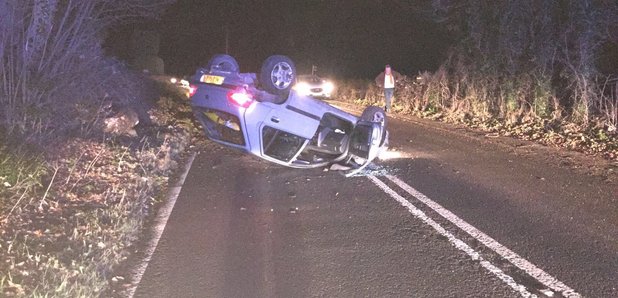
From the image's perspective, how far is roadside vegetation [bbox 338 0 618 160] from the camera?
1230cm

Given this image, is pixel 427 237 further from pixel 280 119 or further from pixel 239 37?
pixel 239 37

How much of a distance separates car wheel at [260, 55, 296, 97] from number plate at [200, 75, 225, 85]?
0.56m

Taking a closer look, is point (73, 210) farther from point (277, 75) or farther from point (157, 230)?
point (277, 75)

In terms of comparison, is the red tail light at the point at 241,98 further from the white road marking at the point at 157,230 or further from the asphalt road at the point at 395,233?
the white road marking at the point at 157,230

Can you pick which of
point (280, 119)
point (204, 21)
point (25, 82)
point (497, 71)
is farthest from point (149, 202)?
point (204, 21)

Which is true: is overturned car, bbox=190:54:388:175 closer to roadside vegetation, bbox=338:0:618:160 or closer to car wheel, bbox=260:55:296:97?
car wheel, bbox=260:55:296:97

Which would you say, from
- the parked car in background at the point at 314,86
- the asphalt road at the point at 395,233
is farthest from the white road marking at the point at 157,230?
the parked car in background at the point at 314,86

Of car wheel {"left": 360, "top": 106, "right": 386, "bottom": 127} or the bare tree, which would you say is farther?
car wheel {"left": 360, "top": 106, "right": 386, "bottom": 127}

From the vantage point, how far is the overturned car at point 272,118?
738 cm

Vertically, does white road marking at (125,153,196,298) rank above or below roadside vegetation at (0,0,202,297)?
below

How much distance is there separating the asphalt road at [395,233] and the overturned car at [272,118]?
0.55 m

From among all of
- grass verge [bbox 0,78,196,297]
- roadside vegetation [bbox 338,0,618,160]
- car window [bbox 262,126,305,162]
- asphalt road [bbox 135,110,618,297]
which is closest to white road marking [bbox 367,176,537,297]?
asphalt road [bbox 135,110,618,297]

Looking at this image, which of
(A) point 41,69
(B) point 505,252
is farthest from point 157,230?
(A) point 41,69

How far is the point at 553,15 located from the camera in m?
13.5
